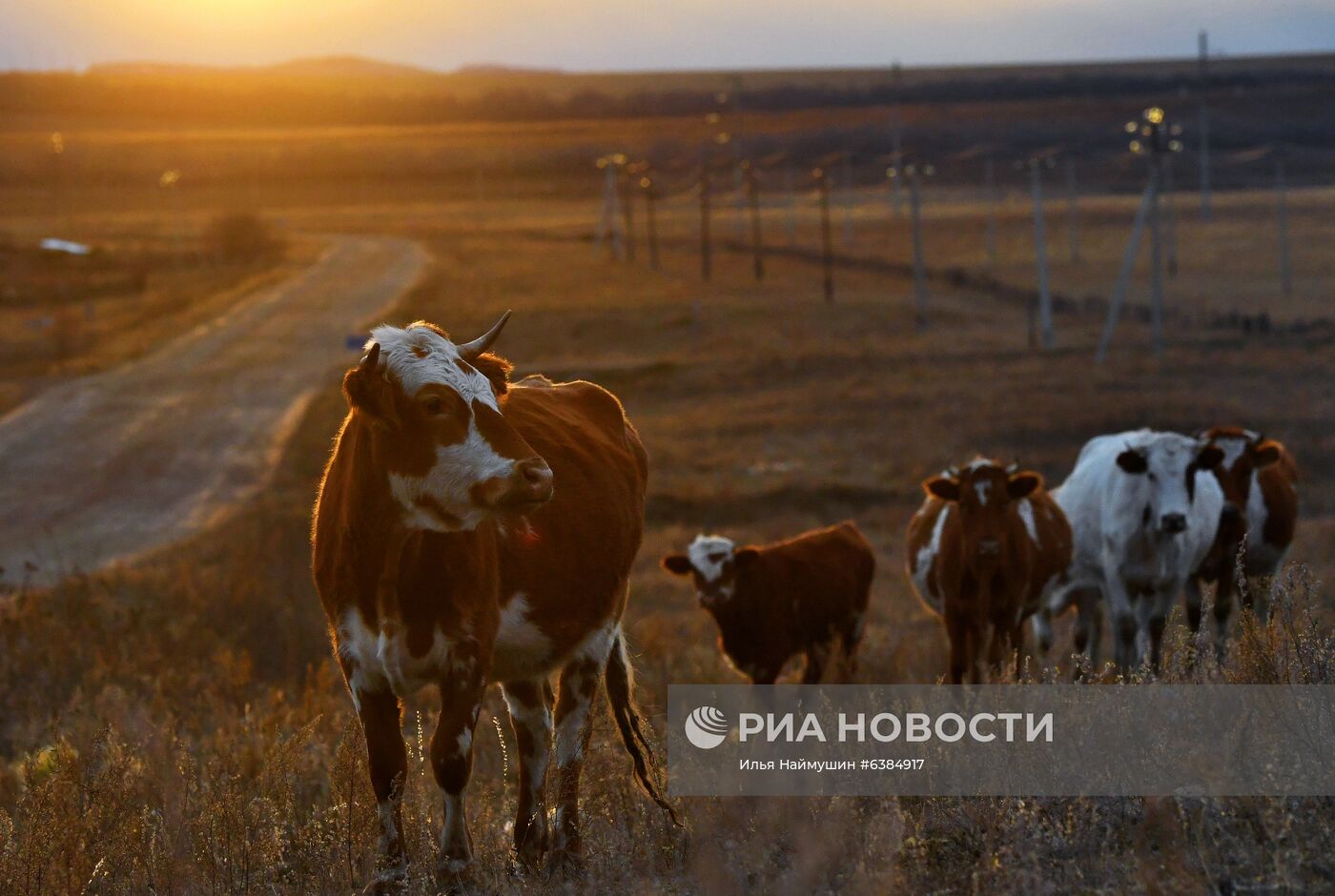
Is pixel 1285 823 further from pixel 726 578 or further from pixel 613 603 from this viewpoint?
pixel 726 578

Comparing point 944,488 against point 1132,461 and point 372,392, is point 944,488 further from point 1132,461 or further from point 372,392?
point 372,392

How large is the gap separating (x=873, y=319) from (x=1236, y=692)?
49.8 meters

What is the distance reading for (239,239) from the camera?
3516 inches

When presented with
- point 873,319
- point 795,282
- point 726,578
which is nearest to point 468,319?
point 873,319

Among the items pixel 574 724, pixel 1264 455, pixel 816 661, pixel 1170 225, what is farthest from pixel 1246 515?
pixel 1170 225

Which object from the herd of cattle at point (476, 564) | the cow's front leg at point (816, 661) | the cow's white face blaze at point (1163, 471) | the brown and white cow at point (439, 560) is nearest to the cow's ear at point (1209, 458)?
the cow's white face blaze at point (1163, 471)

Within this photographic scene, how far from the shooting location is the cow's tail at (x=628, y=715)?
7801mm

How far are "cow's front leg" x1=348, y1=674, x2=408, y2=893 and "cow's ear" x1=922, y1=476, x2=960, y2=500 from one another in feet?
21.7

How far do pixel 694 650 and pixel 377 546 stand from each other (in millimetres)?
9283

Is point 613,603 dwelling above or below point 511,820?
above

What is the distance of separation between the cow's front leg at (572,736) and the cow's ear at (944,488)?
517 cm

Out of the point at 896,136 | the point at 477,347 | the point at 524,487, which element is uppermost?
the point at 896,136

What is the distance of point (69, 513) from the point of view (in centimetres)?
2528

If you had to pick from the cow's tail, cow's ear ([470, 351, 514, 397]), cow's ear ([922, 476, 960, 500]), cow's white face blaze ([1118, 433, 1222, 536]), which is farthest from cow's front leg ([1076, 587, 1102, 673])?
cow's ear ([470, 351, 514, 397])
